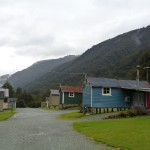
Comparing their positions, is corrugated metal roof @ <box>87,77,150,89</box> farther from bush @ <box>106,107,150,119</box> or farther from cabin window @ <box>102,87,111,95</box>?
bush @ <box>106,107,150,119</box>

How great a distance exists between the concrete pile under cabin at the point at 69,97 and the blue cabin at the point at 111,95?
26222 mm

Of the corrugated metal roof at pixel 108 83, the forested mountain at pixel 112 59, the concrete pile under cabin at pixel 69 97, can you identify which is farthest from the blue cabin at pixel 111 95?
the forested mountain at pixel 112 59

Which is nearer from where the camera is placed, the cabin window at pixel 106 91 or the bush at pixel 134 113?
the bush at pixel 134 113

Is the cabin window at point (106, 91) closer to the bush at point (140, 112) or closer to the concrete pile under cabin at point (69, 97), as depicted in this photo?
the bush at point (140, 112)

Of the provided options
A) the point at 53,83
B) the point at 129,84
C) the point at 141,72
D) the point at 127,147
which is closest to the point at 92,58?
the point at 53,83

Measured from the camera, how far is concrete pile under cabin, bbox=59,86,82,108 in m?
77.2

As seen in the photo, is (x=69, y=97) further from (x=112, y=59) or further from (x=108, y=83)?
(x=112, y=59)

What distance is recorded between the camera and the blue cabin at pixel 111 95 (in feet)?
159

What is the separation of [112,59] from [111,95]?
105m

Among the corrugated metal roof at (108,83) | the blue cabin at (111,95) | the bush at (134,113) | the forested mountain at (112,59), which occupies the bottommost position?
the bush at (134,113)

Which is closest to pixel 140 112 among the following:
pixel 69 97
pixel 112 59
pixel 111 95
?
pixel 111 95

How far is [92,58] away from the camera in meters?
172

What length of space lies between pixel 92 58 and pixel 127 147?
511ft

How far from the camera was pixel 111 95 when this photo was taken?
49.3 m
